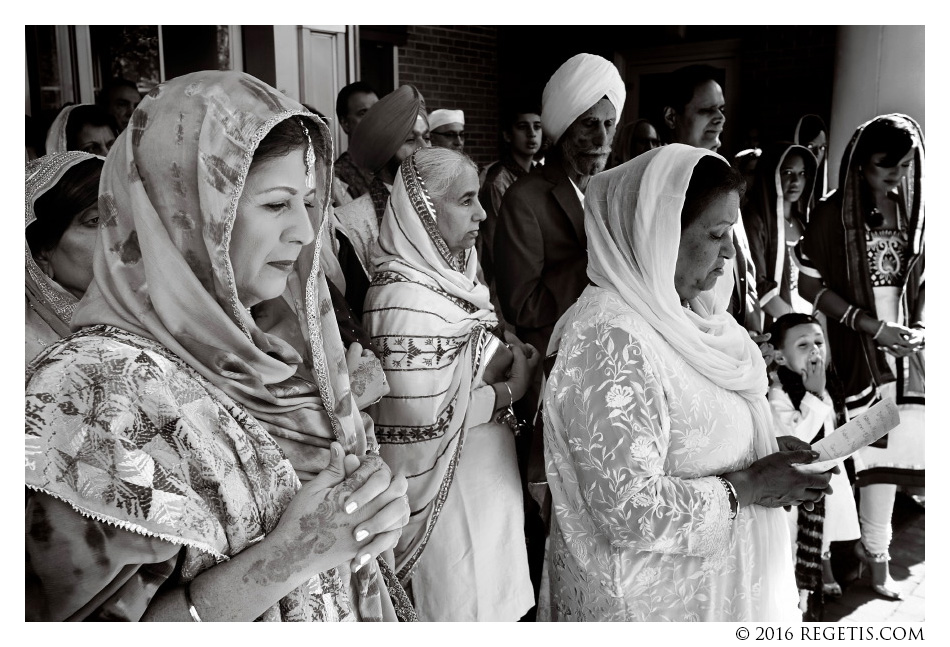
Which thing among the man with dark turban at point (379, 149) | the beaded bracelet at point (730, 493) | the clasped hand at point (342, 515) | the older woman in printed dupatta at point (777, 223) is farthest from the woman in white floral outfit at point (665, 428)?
the older woman in printed dupatta at point (777, 223)

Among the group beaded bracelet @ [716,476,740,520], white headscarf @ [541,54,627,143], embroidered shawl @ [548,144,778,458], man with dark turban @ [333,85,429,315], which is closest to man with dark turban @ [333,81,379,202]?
man with dark turban @ [333,85,429,315]

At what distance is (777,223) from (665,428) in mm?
1502

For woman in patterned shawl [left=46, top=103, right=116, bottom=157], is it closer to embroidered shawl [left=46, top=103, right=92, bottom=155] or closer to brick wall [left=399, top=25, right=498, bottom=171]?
embroidered shawl [left=46, top=103, right=92, bottom=155]

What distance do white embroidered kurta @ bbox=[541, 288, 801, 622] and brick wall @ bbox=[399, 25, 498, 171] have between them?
1.01m

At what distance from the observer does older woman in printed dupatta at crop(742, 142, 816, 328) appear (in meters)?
2.71

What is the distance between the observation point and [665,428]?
1.57m

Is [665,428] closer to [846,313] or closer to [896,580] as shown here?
[846,313]

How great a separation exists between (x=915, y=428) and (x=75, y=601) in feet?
9.13

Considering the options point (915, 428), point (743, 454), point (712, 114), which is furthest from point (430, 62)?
point (915, 428)

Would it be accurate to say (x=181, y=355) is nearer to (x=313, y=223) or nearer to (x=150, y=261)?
(x=150, y=261)

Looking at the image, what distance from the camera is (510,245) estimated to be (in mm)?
2248

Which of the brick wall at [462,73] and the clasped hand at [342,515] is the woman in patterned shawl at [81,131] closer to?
the brick wall at [462,73]

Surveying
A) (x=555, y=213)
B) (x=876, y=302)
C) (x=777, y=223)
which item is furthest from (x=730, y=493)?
(x=876, y=302)

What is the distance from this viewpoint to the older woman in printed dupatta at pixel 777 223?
8.89ft
